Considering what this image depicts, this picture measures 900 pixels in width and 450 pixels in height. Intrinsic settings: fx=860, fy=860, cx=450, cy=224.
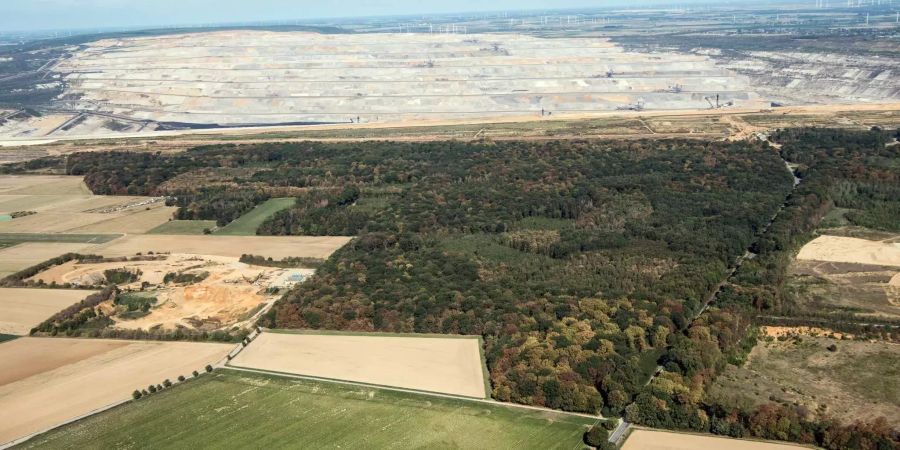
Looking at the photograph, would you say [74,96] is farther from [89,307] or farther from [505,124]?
[89,307]

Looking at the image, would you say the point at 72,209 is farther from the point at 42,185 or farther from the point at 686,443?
the point at 686,443

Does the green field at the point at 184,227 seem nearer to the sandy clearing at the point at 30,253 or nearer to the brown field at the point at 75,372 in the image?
Result: the sandy clearing at the point at 30,253

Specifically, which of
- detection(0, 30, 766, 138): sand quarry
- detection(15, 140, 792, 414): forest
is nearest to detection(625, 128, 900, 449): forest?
detection(15, 140, 792, 414): forest

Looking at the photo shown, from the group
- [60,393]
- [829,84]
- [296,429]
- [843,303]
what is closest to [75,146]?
[60,393]

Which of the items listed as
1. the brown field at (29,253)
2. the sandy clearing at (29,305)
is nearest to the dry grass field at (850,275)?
the sandy clearing at (29,305)

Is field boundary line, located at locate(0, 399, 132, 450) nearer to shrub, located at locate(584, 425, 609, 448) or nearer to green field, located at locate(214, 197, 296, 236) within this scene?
shrub, located at locate(584, 425, 609, 448)

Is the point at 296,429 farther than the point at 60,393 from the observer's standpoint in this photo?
No
